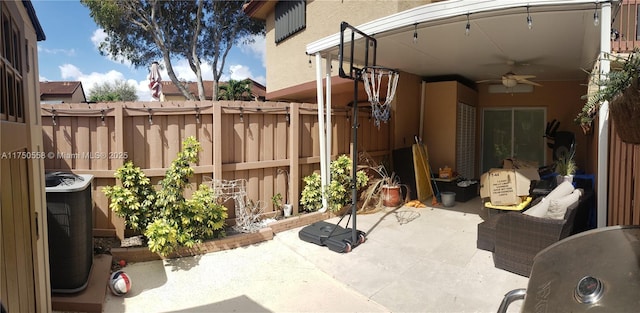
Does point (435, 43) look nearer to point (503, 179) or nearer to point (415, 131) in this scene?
point (503, 179)

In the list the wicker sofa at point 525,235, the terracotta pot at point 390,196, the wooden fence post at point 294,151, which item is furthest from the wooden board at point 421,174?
the wicker sofa at point 525,235

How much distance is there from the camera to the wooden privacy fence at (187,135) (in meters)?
4.36

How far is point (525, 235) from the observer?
12.4 ft

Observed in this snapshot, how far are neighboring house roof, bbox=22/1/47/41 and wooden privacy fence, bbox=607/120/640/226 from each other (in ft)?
13.8

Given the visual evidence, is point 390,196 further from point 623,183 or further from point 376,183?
point 623,183

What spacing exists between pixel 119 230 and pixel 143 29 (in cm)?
1516

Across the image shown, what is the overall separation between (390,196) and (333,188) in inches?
58.3

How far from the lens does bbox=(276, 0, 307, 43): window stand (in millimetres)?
10141

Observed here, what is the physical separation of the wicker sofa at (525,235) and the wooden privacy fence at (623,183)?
1.37 feet

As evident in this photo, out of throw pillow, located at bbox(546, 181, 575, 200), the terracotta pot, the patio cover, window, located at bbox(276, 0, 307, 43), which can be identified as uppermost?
window, located at bbox(276, 0, 307, 43)

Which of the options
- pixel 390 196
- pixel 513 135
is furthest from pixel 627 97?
pixel 513 135

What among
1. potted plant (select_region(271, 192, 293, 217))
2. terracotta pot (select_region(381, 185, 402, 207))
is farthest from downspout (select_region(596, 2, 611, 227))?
potted plant (select_region(271, 192, 293, 217))

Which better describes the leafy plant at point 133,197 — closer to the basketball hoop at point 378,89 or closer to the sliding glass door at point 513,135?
the basketball hoop at point 378,89

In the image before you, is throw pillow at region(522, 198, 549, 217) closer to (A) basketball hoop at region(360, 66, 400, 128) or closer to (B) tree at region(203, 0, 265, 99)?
(A) basketball hoop at region(360, 66, 400, 128)
